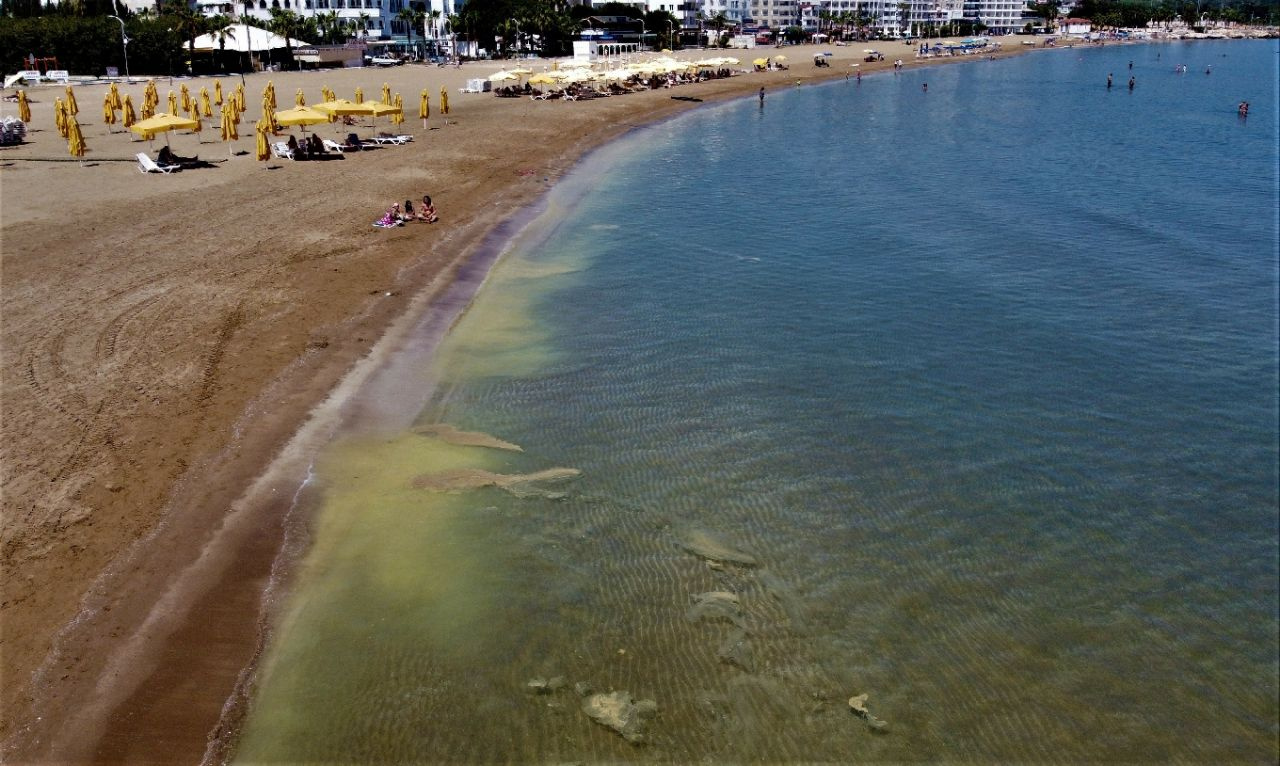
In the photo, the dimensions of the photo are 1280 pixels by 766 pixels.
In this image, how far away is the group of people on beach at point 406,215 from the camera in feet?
93.5

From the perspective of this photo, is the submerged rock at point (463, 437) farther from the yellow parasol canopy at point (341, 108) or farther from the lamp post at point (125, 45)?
the lamp post at point (125, 45)

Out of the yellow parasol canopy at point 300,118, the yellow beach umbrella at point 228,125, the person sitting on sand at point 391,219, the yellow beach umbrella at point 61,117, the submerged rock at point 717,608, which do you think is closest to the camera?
the submerged rock at point 717,608

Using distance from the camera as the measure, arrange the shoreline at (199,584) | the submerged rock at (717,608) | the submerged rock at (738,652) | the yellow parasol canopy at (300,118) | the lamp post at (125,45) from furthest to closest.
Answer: the lamp post at (125,45) → the yellow parasol canopy at (300,118) → the submerged rock at (717,608) → the submerged rock at (738,652) → the shoreline at (199,584)

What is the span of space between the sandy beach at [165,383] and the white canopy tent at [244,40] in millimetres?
47226

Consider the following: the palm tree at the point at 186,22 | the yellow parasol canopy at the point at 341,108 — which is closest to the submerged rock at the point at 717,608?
the yellow parasol canopy at the point at 341,108

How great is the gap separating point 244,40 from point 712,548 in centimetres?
8885

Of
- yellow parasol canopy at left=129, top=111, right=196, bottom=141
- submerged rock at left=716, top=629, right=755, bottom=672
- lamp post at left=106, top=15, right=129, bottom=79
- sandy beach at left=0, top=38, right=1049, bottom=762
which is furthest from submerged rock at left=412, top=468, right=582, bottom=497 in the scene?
lamp post at left=106, top=15, right=129, bottom=79

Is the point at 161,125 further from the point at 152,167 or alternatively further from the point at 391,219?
the point at 391,219

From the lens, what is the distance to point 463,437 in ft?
51.5

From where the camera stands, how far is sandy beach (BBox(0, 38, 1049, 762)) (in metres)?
9.86

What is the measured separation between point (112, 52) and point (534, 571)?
282 ft

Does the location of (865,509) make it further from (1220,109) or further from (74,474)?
(1220,109)

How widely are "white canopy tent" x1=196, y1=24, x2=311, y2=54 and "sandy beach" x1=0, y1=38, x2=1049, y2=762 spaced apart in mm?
47226

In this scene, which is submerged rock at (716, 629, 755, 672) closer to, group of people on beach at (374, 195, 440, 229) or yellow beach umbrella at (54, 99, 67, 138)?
group of people on beach at (374, 195, 440, 229)
